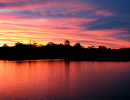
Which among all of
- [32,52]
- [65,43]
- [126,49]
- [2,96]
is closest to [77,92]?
[2,96]

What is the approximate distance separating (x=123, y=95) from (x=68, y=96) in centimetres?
617

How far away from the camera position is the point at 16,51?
134 m

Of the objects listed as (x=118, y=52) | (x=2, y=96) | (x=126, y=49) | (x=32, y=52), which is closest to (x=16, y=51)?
(x=32, y=52)

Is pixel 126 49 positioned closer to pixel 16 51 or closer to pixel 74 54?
pixel 74 54

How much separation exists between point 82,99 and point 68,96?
69.2 inches

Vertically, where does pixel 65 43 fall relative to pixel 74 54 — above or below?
above

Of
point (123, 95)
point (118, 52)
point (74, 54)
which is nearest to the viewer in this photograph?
point (123, 95)

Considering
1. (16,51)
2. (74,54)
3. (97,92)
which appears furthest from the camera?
(74,54)

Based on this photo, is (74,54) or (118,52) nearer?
(74,54)

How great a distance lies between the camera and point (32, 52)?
450ft

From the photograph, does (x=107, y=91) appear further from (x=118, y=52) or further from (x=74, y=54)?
(x=118, y=52)

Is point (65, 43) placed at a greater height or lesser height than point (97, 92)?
greater

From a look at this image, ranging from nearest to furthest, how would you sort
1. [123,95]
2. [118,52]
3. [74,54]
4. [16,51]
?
[123,95]
[16,51]
[74,54]
[118,52]

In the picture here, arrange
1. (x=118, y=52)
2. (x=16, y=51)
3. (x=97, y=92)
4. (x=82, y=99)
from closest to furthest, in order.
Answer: (x=82, y=99) → (x=97, y=92) → (x=16, y=51) → (x=118, y=52)
